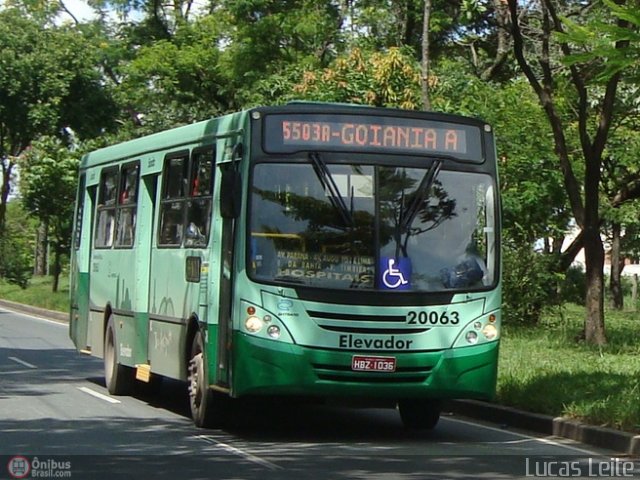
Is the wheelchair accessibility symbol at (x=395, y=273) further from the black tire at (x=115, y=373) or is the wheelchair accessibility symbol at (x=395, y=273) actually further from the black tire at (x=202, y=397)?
the black tire at (x=115, y=373)

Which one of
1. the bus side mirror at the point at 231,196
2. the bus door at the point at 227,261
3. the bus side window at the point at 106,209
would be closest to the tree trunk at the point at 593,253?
the bus side window at the point at 106,209

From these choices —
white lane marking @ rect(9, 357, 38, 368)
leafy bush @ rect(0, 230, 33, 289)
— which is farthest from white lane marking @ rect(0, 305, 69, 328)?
leafy bush @ rect(0, 230, 33, 289)

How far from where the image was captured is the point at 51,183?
4356 centimetres

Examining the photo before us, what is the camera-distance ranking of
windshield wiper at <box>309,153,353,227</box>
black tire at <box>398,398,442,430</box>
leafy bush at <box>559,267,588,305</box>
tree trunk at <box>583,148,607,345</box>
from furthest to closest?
leafy bush at <box>559,267,588,305</box>, tree trunk at <box>583,148,607,345</box>, black tire at <box>398,398,442,430</box>, windshield wiper at <box>309,153,353,227</box>

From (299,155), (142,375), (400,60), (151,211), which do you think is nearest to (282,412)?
(142,375)

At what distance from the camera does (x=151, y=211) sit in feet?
49.7

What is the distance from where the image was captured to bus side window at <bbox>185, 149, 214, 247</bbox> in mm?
13188

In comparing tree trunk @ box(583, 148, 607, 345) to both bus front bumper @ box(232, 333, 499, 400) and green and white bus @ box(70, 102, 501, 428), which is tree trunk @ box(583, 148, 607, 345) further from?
bus front bumper @ box(232, 333, 499, 400)

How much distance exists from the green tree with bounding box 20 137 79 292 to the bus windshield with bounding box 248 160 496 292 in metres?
31.8

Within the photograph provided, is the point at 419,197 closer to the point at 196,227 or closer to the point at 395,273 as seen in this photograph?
the point at 395,273

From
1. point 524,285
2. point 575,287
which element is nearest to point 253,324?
point 524,285

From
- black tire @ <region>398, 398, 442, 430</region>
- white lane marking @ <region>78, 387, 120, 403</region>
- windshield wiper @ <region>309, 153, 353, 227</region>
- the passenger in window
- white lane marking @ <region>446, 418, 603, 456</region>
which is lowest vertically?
white lane marking @ <region>446, 418, 603, 456</region>

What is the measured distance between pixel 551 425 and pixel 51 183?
3255cm

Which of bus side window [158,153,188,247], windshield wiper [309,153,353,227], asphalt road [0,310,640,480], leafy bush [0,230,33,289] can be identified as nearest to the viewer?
asphalt road [0,310,640,480]
